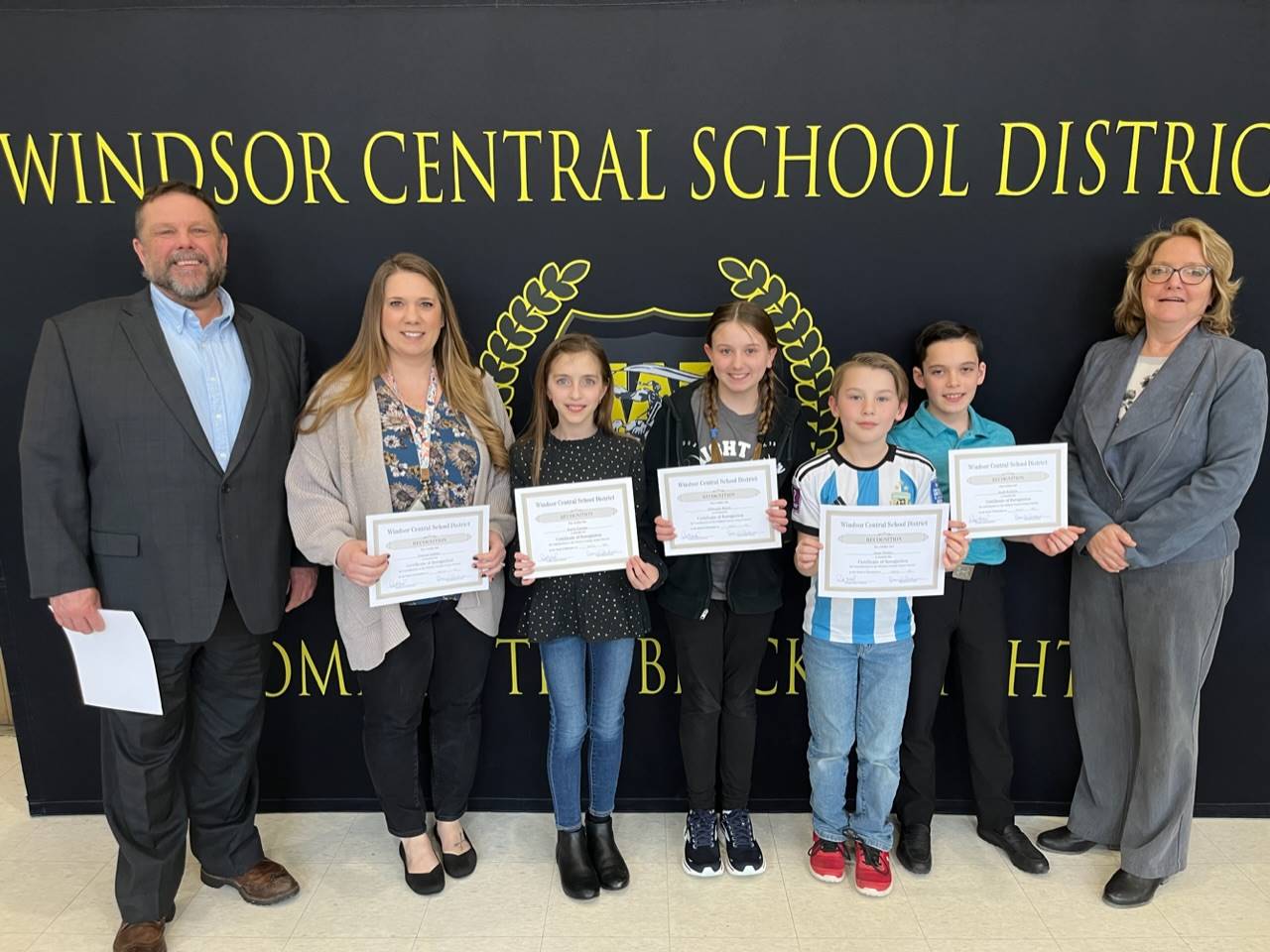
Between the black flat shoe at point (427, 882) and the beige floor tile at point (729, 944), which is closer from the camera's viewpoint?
the beige floor tile at point (729, 944)

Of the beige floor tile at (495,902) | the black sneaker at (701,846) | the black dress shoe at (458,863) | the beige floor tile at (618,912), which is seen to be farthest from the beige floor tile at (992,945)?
the black dress shoe at (458,863)

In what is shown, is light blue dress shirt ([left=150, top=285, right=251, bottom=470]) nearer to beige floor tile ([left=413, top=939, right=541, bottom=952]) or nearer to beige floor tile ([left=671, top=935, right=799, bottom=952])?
beige floor tile ([left=413, top=939, right=541, bottom=952])

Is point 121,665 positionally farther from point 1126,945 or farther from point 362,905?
point 1126,945

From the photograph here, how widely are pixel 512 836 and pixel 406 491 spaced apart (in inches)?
49.2

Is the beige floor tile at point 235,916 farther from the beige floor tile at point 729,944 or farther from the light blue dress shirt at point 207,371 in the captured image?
the light blue dress shirt at point 207,371

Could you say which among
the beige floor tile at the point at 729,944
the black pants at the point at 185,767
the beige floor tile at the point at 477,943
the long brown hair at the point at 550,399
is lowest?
the beige floor tile at the point at 729,944

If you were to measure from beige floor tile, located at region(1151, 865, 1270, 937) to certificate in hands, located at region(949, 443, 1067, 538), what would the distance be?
45.6 inches

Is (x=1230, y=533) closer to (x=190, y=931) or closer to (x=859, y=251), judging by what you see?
(x=859, y=251)

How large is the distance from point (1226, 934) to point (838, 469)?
1619 mm

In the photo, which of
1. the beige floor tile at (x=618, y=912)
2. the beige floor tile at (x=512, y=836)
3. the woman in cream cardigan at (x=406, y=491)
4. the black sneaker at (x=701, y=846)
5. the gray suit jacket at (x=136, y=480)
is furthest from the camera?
the beige floor tile at (x=512, y=836)

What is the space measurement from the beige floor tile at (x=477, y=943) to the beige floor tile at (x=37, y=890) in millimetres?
1063

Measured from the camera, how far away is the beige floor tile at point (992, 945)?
2.15 m

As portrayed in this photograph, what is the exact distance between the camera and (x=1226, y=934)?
222 cm

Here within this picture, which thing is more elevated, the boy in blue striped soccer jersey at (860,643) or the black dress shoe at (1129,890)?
the boy in blue striped soccer jersey at (860,643)
